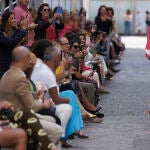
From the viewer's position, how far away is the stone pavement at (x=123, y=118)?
10227 millimetres

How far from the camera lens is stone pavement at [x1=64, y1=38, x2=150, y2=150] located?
10.2m

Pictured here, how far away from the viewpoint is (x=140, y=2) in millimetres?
49094

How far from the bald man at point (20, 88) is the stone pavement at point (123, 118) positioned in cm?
173

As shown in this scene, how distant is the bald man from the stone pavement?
5.68 feet

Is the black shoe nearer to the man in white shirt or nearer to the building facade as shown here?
the man in white shirt

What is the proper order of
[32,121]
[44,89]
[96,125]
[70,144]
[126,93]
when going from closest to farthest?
[32,121]
[44,89]
[70,144]
[96,125]
[126,93]

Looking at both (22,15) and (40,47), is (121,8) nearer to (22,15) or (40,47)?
(22,15)

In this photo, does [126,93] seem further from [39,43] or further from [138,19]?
[138,19]

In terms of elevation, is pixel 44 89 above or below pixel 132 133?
above

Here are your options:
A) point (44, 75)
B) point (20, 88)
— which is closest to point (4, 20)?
point (44, 75)

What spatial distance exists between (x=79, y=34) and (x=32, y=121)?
20.3 ft

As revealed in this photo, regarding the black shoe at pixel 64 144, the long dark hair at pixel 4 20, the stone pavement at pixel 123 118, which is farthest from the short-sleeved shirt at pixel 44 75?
the long dark hair at pixel 4 20

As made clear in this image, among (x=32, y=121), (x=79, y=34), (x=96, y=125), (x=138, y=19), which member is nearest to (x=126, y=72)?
(x=79, y=34)

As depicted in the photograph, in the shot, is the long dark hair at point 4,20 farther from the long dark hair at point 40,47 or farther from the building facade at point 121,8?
the building facade at point 121,8
